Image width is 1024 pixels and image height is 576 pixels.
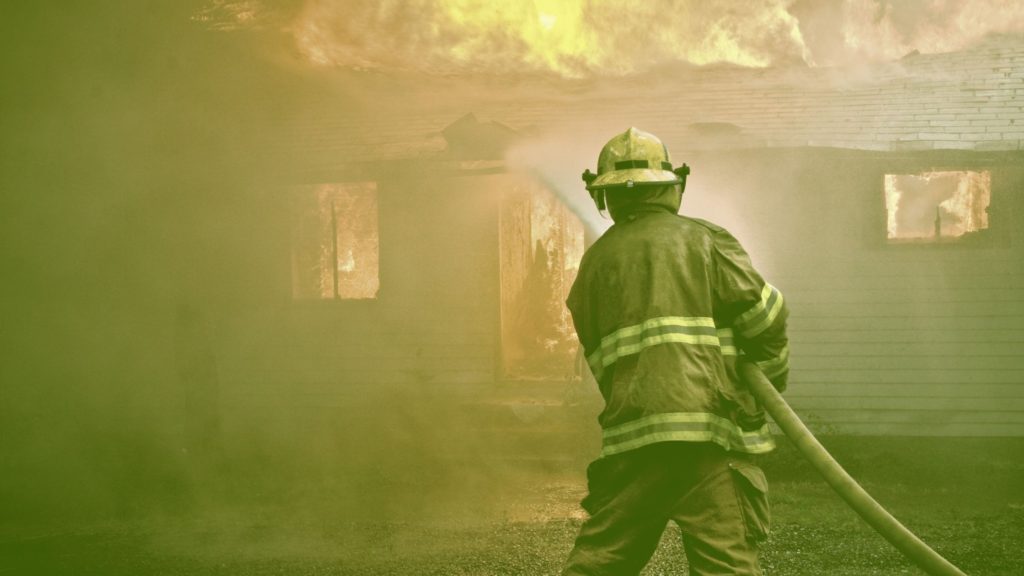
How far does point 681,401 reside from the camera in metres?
2.50

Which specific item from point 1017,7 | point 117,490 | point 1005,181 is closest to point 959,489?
point 1005,181

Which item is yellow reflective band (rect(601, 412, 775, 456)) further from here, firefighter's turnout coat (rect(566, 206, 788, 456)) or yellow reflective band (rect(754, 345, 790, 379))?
yellow reflective band (rect(754, 345, 790, 379))

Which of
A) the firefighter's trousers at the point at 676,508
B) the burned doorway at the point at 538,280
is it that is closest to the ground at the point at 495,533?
the firefighter's trousers at the point at 676,508

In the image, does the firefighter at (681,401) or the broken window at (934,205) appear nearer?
the firefighter at (681,401)

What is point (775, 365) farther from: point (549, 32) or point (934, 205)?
point (549, 32)

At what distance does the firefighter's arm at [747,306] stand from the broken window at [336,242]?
811cm

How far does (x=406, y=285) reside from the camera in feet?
32.8

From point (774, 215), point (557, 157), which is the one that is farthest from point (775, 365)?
point (774, 215)

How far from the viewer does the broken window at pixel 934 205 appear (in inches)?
348

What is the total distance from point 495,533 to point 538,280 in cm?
703

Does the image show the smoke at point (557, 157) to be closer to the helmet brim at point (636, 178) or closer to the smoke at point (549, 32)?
the smoke at point (549, 32)

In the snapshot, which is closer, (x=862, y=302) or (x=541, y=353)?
→ (x=862, y=302)

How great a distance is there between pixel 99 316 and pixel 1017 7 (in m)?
15.7

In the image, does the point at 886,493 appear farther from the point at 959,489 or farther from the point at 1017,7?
the point at 1017,7
